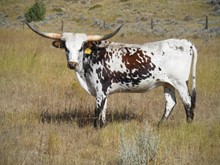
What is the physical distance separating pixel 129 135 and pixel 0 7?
81.9 meters

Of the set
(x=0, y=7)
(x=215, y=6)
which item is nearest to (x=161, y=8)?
(x=215, y=6)

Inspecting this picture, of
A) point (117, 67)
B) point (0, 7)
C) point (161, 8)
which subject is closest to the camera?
point (117, 67)

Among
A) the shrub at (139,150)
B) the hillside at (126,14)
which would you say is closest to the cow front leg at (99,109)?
the shrub at (139,150)

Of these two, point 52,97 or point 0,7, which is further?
point 0,7

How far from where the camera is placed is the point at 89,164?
5.56 metres

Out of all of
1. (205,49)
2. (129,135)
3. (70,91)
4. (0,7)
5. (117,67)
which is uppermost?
(117,67)

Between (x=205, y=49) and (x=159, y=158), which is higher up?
(x=159, y=158)

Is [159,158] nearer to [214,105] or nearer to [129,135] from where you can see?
[129,135]

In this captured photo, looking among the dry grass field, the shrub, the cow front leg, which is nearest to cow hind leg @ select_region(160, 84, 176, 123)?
the dry grass field

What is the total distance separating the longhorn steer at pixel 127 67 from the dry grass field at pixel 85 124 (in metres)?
0.57

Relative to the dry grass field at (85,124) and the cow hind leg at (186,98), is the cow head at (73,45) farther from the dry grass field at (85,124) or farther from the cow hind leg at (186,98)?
the cow hind leg at (186,98)

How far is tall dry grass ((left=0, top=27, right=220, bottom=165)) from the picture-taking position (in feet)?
19.5

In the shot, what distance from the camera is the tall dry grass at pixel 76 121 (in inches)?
234

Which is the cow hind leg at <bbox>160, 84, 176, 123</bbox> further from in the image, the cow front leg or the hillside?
the hillside
